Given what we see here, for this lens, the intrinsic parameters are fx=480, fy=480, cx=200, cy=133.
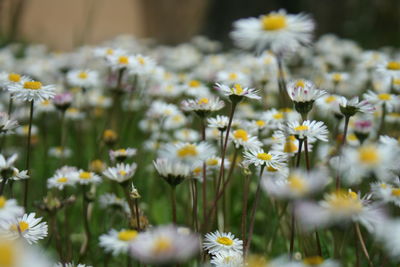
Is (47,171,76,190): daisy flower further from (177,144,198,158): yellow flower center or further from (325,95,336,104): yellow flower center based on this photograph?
(325,95,336,104): yellow flower center

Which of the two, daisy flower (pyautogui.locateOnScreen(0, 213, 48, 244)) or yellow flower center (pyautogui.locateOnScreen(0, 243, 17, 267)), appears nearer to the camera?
yellow flower center (pyautogui.locateOnScreen(0, 243, 17, 267))

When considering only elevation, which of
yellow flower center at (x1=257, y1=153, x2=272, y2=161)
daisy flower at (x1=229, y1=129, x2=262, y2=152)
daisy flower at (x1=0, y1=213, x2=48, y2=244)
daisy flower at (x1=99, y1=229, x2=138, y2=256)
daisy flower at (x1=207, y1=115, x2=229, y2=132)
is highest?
daisy flower at (x1=207, y1=115, x2=229, y2=132)

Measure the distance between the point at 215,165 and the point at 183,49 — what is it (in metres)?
1.92

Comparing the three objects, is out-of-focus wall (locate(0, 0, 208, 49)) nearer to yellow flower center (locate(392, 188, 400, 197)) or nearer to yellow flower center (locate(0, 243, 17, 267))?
yellow flower center (locate(392, 188, 400, 197))

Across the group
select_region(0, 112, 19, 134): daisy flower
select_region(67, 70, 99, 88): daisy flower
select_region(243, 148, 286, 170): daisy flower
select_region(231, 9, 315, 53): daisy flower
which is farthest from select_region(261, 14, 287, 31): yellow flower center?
select_region(67, 70, 99, 88): daisy flower

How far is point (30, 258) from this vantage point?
0.35 metres

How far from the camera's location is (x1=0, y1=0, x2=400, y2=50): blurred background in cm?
419

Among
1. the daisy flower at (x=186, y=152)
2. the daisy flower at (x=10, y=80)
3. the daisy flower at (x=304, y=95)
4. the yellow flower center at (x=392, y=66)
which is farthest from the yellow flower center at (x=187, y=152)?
the yellow flower center at (x=392, y=66)

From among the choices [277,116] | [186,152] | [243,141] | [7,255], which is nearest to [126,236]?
[186,152]

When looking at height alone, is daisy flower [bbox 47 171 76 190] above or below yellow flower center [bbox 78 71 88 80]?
below

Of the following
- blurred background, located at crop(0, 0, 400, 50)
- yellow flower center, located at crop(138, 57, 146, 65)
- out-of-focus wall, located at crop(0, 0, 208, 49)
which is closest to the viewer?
yellow flower center, located at crop(138, 57, 146, 65)

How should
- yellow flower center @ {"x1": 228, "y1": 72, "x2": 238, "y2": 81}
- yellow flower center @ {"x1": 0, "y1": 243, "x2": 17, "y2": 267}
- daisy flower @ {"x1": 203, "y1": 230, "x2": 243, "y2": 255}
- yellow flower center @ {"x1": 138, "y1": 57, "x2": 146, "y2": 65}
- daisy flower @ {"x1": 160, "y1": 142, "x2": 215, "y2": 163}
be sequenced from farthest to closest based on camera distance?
yellow flower center @ {"x1": 228, "y1": 72, "x2": 238, "y2": 81}
yellow flower center @ {"x1": 138, "y1": 57, "x2": 146, "y2": 65}
daisy flower @ {"x1": 203, "y1": 230, "x2": 243, "y2": 255}
daisy flower @ {"x1": 160, "y1": 142, "x2": 215, "y2": 163}
yellow flower center @ {"x1": 0, "y1": 243, "x2": 17, "y2": 267}

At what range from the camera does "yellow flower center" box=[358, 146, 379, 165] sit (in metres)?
0.52

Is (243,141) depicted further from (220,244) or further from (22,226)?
(22,226)
